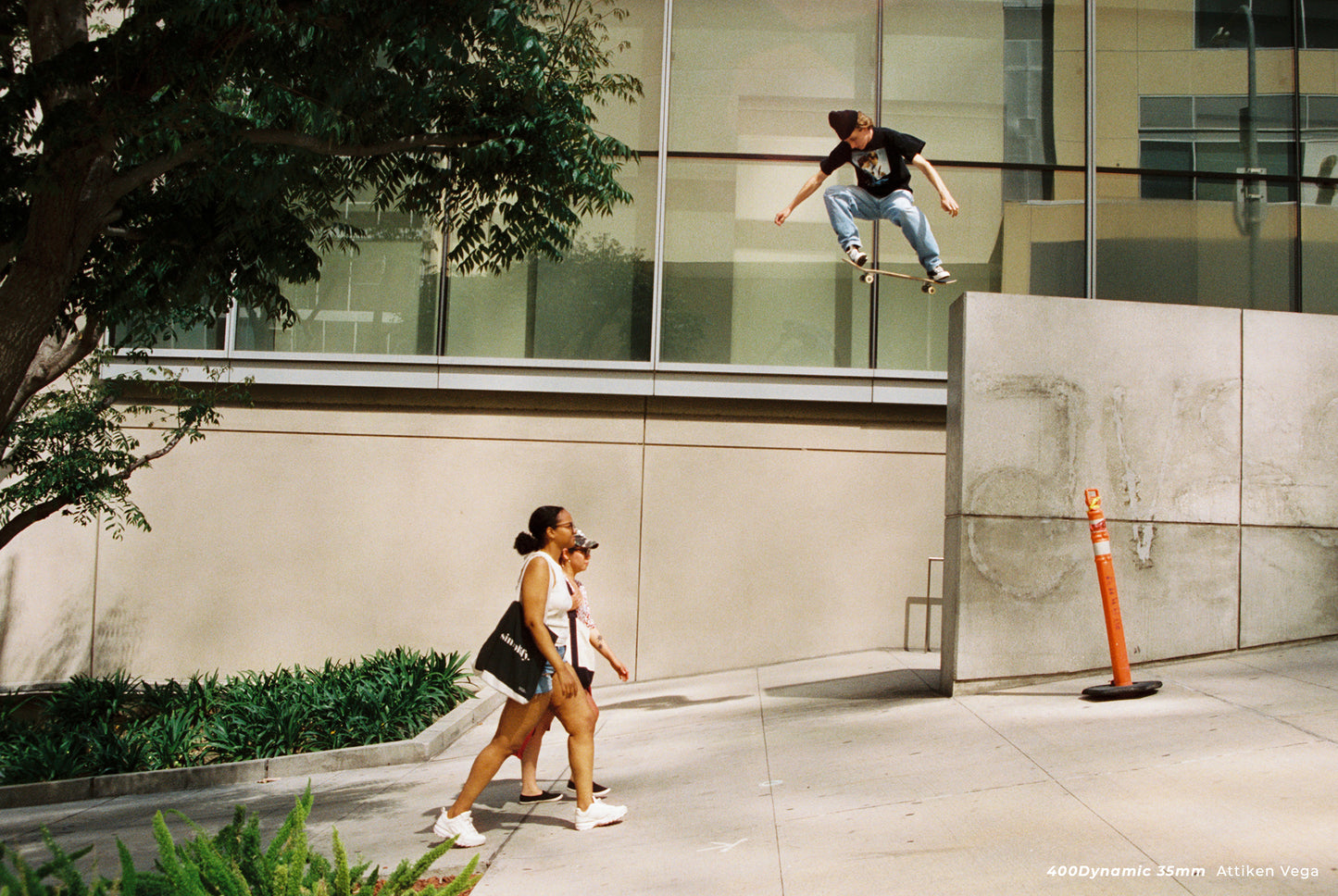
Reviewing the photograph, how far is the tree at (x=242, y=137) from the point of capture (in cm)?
570

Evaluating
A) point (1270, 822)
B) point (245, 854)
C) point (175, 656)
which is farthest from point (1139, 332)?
point (175, 656)

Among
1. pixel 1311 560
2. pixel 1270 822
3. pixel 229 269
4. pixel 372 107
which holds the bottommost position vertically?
pixel 1270 822

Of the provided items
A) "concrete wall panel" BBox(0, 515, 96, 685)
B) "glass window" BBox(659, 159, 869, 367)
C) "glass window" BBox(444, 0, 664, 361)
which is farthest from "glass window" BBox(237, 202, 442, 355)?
"concrete wall panel" BBox(0, 515, 96, 685)

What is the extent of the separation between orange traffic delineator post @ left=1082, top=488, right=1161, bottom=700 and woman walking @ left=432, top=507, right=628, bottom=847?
12.8 ft

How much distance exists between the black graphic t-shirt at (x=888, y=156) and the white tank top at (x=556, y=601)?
442cm

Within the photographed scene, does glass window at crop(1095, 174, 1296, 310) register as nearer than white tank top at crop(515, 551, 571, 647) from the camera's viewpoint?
No

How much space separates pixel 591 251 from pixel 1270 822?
31.5 feet

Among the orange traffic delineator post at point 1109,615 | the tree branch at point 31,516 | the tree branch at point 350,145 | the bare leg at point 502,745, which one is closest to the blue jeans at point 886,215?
the orange traffic delineator post at point 1109,615

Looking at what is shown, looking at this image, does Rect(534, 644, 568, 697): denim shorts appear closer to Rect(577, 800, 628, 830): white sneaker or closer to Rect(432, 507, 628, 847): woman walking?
Rect(432, 507, 628, 847): woman walking

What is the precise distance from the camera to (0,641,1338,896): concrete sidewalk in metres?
4.76

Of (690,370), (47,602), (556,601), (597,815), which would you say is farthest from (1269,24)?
(47,602)

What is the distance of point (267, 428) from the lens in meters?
13.0

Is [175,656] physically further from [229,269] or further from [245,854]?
[245,854]

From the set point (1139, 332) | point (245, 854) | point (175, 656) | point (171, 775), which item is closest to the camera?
point (245, 854)
